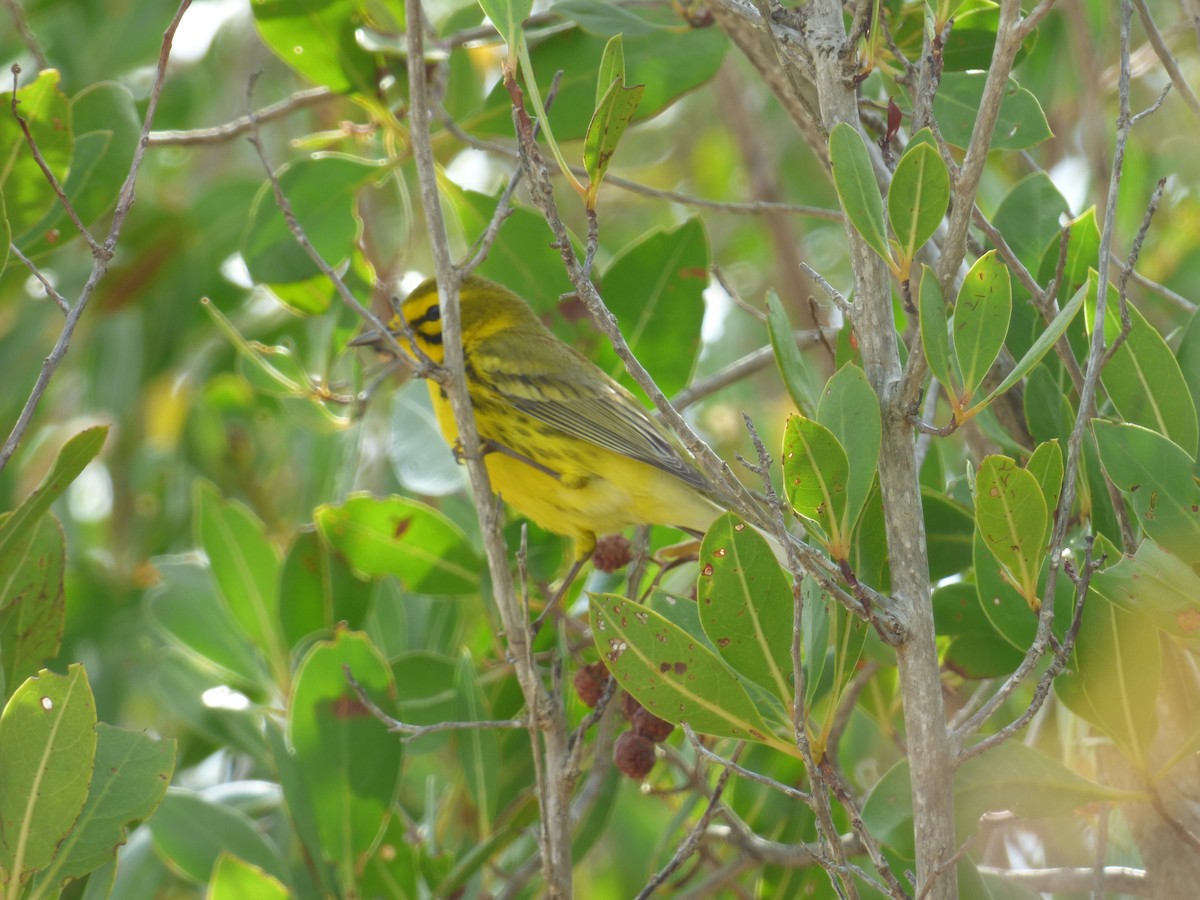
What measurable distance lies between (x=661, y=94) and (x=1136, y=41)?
4.45 meters

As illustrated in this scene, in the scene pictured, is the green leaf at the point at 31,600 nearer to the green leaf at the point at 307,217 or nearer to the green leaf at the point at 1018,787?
the green leaf at the point at 307,217

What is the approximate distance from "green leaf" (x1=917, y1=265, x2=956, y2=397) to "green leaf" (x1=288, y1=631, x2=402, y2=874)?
59.0 inches

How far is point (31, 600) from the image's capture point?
2.42 meters

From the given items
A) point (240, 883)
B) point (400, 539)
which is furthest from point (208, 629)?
point (240, 883)

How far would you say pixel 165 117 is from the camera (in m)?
4.93

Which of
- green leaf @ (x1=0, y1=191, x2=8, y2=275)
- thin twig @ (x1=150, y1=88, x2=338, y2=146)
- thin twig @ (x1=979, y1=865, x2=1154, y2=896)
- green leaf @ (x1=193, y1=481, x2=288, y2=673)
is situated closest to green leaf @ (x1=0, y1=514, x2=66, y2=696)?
green leaf @ (x1=0, y1=191, x2=8, y2=275)

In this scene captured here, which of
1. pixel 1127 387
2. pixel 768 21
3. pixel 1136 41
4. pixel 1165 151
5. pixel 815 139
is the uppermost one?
pixel 768 21

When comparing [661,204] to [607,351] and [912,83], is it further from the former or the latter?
[912,83]

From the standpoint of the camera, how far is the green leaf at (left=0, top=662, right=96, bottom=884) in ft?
6.24

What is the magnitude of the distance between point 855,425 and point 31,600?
5.30ft

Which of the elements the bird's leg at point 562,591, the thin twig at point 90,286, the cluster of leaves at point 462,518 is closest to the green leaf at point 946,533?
the cluster of leaves at point 462,518

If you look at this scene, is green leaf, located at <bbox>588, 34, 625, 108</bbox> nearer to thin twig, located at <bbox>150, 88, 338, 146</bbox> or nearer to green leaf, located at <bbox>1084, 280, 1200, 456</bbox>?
green leaf, located at <bbox>1084, 280, 1200, 456</bbox>

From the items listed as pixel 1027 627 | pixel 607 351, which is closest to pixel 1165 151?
pixel 607 351

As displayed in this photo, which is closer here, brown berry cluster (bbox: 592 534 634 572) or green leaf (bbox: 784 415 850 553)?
green leaf (bbox: 784 415 850 553)
